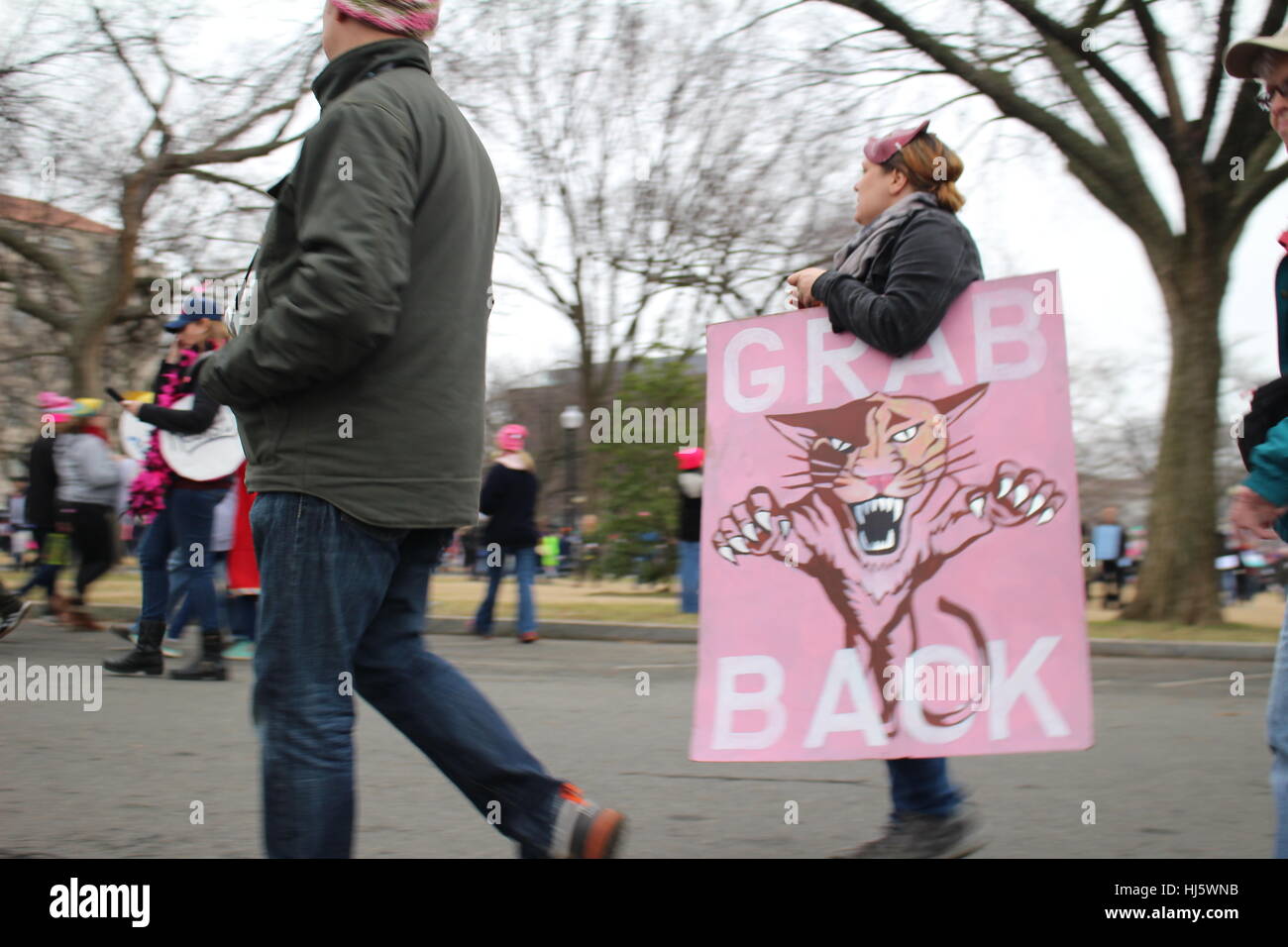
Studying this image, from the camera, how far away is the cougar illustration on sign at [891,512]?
309 centimetres

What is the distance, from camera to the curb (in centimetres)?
993

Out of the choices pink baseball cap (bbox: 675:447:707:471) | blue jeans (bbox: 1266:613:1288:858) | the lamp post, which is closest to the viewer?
blue jeans (bbox: 1266:613:1288:858)

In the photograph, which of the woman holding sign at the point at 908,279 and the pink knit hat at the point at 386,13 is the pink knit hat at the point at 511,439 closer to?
the woman holding sign at the point at 908,279

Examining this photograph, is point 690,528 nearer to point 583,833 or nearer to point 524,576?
point 524,576

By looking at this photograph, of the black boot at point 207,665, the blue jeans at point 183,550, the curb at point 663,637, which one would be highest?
the blue jeans at point 183,550

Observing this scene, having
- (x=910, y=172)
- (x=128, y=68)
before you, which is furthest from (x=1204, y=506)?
(x=128, y=68)

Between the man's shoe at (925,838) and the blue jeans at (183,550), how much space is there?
14.5 feet

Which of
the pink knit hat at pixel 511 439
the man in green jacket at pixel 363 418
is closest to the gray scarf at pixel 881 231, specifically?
the man in green jacket at pixel 363 418

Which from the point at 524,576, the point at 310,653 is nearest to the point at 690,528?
the point at 524,576

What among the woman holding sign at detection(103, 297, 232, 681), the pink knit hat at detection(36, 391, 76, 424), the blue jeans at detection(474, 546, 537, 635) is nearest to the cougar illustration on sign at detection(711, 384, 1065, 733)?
the woman holding sign at detection(103, 297, 232, 681)

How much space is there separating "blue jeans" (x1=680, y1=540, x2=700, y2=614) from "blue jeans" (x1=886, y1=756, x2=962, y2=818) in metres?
9.60

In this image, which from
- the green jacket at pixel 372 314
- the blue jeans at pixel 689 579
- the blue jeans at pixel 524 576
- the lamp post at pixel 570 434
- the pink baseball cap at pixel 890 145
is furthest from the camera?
the lamp post at pixel 570 434

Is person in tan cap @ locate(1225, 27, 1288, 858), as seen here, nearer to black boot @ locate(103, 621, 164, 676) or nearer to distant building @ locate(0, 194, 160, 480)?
black boot @ locate(103, 621, 164, 676)
